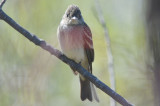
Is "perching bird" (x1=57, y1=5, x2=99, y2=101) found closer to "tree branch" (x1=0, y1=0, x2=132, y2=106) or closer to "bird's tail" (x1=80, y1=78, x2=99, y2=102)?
"bird's tail" (x1=80, y1=78, x2=99, y2=102)

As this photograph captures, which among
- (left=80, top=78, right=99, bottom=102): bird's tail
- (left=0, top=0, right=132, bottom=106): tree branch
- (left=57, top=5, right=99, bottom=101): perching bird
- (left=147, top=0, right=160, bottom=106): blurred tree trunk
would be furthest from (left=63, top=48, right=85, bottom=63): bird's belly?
(left=147, top=0, right=160, bottom=106): blurred tree trunk

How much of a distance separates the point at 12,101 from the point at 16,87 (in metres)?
0.31

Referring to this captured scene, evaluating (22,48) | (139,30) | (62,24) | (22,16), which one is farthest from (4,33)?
(139,30)

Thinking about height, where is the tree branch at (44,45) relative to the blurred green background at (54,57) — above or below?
above

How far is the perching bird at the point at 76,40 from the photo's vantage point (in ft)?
13.5

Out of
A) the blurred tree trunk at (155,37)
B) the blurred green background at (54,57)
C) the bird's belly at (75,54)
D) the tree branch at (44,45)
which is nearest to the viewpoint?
the blurred tree trunk at (155,37)

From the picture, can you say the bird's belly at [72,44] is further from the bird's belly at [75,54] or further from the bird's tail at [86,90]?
the bird's tail at [86,90]

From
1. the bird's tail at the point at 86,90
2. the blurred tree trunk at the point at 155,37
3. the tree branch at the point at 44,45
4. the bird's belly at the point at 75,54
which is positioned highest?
the blurred tree trunk at the point at 155,37

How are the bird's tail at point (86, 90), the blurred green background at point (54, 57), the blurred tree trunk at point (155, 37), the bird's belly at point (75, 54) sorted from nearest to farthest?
the blurred tree trunk at point (155, 37) < the blurred green background at point (54, 57) < the bird's belly at point (75, 54) < the bird's tail at point (86, 90)

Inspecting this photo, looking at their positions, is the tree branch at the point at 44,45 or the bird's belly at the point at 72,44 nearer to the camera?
the tree branch at the point at 44,45

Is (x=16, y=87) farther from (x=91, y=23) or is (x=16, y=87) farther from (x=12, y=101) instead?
(x=91, y=23)

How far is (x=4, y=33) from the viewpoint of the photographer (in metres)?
4.25

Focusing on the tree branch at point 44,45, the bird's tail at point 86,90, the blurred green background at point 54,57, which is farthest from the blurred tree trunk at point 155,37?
the bird's tail at point 86,90

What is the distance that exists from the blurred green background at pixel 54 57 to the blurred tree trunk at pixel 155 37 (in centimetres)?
39
